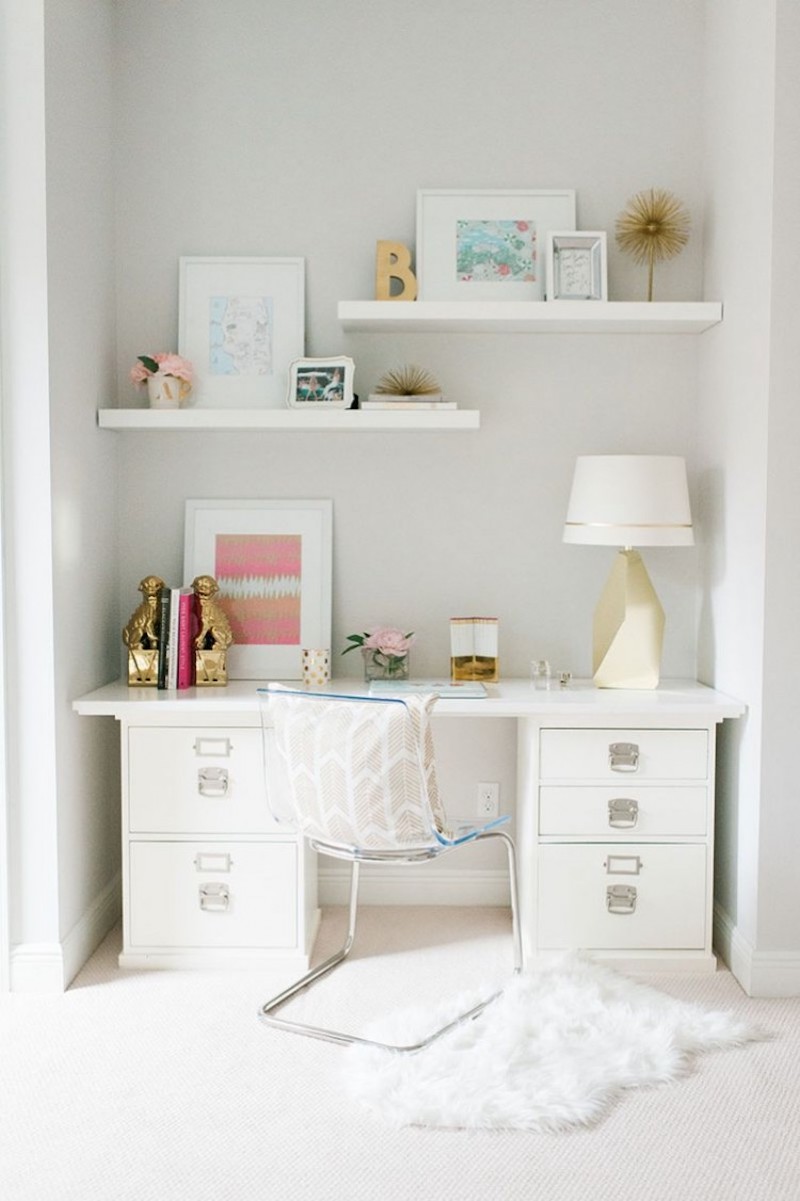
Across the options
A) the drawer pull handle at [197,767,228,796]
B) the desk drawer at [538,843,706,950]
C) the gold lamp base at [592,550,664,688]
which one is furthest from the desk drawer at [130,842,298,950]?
the gold lamp base at [592,550,664,688]

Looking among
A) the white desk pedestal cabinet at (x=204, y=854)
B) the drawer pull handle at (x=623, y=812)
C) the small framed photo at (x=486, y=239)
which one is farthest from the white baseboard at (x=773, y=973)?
the small framed photo at (x=486, y=239)

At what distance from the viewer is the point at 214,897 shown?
2.89 m

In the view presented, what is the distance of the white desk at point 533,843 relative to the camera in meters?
2.87

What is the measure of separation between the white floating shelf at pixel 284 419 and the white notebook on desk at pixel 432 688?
28.5 inches

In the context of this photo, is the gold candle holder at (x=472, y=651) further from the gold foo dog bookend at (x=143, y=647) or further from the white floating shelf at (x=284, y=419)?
the gold foo dog bookend at (x=143, y=647)

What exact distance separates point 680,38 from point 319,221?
120 cm

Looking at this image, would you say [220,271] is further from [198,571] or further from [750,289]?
[750,289]

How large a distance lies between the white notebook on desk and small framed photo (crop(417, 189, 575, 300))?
45.1 inches

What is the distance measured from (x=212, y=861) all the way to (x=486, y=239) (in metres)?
1.95

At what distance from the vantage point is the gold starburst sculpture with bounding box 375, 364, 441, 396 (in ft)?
10.3

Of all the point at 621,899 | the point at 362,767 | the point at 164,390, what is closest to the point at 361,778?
the point at 362,767

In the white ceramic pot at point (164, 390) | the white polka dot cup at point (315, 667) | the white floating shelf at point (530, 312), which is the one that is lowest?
the white polka dot cup at point (315, 667)

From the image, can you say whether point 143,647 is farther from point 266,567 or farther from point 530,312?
point 530,312

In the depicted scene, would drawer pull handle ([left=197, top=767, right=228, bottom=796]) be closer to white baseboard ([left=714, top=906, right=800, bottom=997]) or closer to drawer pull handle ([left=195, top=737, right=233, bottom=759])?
drawer pull handle ([left=195, top=737, right=233, bottom=759])
